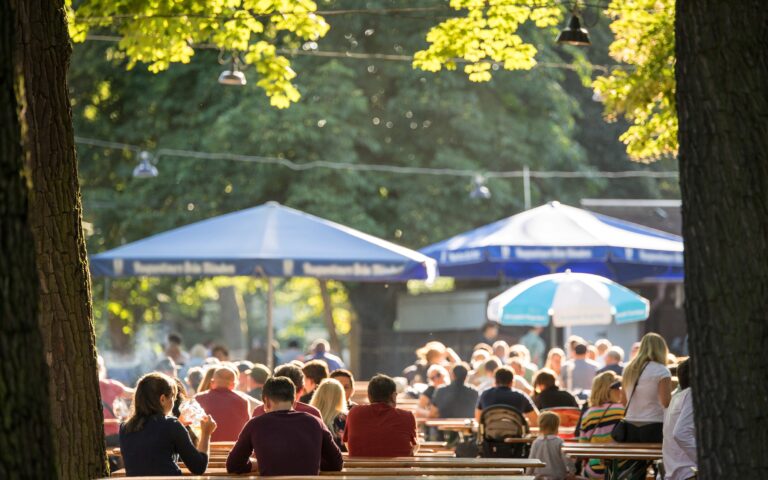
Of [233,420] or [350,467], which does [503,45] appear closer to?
[233,420]

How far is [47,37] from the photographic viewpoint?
803 cm

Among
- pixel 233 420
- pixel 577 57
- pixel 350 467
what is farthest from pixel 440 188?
pixel 350 467

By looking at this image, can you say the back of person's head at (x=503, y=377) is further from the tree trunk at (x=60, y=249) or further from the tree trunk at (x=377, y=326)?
the tree trunk at (x=377, y=326)

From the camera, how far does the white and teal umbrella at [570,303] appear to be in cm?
1820

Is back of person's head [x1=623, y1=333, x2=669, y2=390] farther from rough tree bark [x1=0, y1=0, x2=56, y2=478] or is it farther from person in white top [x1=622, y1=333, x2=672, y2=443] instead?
rough tree bark [x1=0, y1=0, x2=56, y2=478]

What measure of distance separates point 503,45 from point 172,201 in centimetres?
1903

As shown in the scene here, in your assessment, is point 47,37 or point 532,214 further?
point 532,214

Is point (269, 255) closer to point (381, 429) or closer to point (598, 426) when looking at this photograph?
point (598, 426)

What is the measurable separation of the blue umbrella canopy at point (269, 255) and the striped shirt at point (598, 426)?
5.25 meters

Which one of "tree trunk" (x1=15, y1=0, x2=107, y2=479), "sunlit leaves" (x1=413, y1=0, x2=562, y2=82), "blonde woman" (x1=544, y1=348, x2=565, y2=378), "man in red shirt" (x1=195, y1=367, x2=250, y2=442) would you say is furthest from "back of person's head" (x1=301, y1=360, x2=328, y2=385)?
"blonde woman" (x1=544, y1=348, x2=565, y2=378)

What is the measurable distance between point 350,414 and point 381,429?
0.29m

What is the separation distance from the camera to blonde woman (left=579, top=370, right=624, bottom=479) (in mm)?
12094

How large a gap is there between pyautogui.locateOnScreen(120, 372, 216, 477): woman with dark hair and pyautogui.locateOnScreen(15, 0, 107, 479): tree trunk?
20 cm

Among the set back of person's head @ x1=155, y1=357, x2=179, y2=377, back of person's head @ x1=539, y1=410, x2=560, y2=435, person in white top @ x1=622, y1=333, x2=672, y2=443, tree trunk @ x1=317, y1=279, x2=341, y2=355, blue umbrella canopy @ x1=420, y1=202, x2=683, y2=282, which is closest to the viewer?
back of person's head @ x1=539, y1=410, x2=560, y2=435
